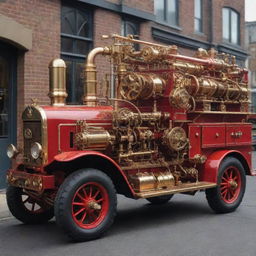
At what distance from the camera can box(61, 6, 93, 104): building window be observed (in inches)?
428

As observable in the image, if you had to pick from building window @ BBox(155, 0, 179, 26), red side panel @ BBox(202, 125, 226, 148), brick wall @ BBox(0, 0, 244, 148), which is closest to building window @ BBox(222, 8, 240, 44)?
building window @ BBox(155, 0, 179, 26)

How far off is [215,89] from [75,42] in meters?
4.33

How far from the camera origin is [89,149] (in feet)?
20.8

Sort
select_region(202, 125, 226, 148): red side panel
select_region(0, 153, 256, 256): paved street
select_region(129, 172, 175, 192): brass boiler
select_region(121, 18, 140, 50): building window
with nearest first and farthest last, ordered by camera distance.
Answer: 1. select_region(0, 153, 256, 256): paved street
2. select_region(129, 172, 175, 192): brass boiler
3. select_region(202, 125, 226, 148): red side panel
4. select_region(121, 18, 140, 50): building window

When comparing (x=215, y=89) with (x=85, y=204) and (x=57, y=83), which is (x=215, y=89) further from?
(x=85, y=204)

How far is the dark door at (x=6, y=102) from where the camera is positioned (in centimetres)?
970

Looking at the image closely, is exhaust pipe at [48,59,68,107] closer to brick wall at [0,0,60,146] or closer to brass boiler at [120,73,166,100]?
brass boiler at [120,73,166,100]

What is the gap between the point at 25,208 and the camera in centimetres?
686

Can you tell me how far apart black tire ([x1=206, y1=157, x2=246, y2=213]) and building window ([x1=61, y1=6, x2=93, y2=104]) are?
4.40 meters

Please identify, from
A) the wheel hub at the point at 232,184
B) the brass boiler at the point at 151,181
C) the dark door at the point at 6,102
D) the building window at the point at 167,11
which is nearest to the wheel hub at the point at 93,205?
the brass boiler at the point at 151,181

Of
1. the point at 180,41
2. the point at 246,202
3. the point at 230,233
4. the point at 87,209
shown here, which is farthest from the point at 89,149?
the point at 180,41

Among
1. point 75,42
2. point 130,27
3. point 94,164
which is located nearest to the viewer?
point 94,164

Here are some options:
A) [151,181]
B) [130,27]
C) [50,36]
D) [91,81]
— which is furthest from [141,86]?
[130,27]

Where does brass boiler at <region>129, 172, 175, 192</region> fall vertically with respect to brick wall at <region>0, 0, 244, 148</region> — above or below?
below
